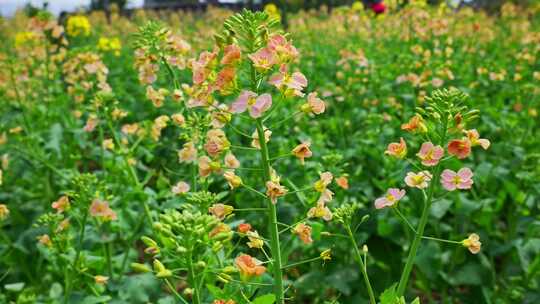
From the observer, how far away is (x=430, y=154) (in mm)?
1498

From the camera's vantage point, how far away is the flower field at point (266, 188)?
1.48 metres

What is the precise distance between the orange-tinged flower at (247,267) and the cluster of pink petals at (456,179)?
0.55 meters

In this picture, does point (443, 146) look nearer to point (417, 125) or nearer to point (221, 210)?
point (417, 125)

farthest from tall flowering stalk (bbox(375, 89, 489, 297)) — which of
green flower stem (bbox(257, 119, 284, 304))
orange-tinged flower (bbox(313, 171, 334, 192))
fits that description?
green flower stem (bbox(257, 119, 284, 304))

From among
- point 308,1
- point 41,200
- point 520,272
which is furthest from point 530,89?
point 308,1

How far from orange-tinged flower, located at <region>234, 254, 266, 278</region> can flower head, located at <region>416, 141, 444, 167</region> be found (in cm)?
51

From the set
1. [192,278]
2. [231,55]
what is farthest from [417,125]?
[192,278]

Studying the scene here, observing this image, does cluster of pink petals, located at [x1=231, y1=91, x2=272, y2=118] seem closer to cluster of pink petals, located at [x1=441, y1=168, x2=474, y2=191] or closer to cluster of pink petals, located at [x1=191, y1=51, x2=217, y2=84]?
cluster of pink petals, located at [x1=191, y1=51, x2=217, y2=84]

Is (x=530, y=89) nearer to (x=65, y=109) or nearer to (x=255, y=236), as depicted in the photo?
(x=255, y=236)

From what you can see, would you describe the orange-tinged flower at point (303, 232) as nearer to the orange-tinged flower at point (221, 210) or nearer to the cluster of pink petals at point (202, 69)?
the orange-tinged flower at point (221, 210)

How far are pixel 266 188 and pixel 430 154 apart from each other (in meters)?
0.44

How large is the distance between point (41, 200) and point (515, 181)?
299 cm

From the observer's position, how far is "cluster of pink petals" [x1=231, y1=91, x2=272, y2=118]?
138 cm


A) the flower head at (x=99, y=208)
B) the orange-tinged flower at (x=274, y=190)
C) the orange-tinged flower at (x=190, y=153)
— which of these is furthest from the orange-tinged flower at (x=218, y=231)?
the flower head at (x=99, y=208)
